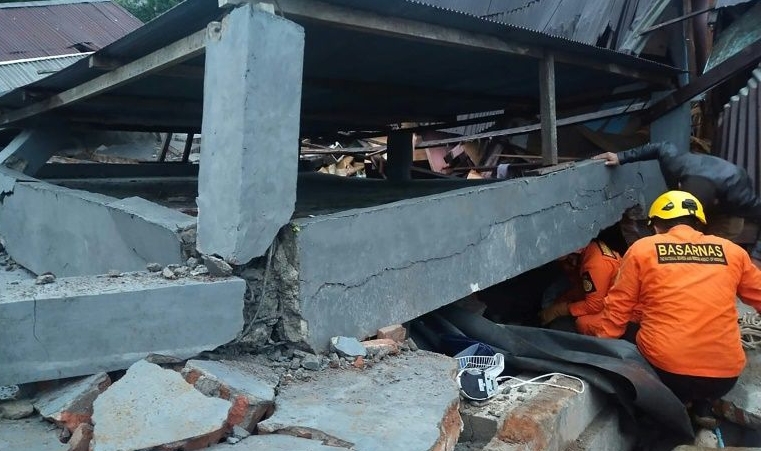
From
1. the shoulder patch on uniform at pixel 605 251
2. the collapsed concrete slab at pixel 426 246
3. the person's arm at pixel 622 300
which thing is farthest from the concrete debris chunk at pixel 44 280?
the shoulder patch on uniform at pixel 605 251

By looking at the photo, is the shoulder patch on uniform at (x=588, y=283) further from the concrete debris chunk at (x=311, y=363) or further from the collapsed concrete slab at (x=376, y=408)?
the concrete debris chunk at (x=311, y=363)

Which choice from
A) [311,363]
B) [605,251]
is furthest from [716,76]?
[311,363]

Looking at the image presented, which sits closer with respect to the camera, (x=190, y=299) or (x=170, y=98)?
(x=190, y=299)

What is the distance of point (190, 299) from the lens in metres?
2.54

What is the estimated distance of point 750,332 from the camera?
16.3 feet

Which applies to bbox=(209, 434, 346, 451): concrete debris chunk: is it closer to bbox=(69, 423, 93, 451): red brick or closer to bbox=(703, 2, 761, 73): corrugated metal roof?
bbox=(69, 423, 93, 451): red brick

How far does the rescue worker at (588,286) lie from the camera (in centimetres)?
514

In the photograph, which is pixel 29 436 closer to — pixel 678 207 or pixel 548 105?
pixel 678 207

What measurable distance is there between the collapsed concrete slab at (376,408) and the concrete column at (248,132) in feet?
2.21

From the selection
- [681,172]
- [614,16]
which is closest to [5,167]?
[681,172]

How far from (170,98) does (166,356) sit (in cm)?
431

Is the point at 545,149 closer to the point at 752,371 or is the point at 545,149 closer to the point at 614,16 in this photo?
the point at 752,371

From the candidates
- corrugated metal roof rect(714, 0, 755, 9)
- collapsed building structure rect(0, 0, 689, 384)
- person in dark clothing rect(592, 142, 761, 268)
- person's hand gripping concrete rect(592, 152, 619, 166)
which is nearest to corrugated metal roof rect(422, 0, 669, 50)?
corrugated metal roof rect(714, 0, 755, 9)

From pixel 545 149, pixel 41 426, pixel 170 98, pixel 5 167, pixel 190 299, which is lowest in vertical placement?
pixel 41 426
